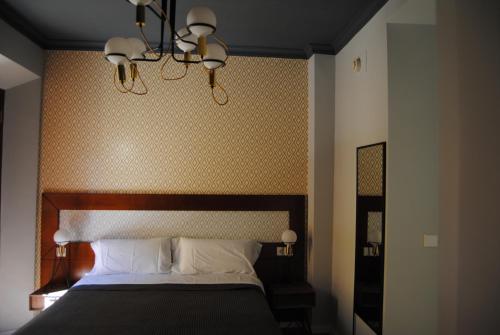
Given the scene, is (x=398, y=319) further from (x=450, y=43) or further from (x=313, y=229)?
(x=450, y=43)

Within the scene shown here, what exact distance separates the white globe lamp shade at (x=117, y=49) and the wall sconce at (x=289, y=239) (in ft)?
7.42

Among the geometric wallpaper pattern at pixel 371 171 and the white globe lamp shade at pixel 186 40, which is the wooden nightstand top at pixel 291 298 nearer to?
the geometric wallpaper pattern at pixel 371 171

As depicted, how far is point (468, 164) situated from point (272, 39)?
2.65 meters

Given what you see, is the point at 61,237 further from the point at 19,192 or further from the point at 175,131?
the point at 175,131

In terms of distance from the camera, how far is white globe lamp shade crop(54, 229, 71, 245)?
341cm

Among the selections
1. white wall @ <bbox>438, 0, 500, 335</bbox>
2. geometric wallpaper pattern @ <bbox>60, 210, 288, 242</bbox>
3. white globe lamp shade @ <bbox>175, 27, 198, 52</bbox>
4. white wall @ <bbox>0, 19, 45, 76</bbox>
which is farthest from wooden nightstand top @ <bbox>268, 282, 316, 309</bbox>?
white wall @ <bbox>0, 19, 45, 76</bbox>

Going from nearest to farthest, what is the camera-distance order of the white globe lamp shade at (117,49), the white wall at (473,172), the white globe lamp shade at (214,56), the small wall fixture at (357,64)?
the white wall at (473,172), the white globe lamp shade at (117,49), the white globe lamp shade at (214,56), the small wall fixture at (357,64)

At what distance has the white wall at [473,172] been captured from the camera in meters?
1.28

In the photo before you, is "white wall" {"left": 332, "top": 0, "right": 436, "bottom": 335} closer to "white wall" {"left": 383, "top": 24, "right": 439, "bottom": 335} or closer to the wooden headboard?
"white wall" {"left": 383, "top": 24, "right": 439, "bottom": 335}

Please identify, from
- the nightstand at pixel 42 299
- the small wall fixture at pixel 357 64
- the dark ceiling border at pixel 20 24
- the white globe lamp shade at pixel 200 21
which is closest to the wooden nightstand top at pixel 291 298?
the nightstand at pixel 42 299

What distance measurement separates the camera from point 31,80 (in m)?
3.62

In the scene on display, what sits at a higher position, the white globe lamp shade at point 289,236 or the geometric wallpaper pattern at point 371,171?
the geometric wallpaper pattern at point 371,171

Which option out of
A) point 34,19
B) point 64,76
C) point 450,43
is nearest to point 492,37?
point 450,43

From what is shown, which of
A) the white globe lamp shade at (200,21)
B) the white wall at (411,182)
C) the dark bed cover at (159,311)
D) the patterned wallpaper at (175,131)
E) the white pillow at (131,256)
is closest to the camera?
the white globe lamp shade at (200,21)
